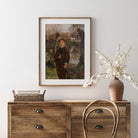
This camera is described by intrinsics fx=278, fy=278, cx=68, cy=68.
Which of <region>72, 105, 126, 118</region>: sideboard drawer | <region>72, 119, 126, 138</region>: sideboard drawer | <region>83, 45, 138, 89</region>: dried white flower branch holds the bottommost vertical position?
<region>72, 119, 126, 138</region>: sideboard drawer

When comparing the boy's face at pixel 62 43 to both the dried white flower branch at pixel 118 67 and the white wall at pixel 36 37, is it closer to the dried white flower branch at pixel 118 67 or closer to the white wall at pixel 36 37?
the white wall at pixel 36 37

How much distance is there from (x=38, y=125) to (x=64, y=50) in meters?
1.01

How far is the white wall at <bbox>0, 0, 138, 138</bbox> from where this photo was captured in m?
3.58

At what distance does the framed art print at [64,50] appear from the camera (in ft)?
11.7

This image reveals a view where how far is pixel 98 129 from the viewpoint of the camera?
3.22 meters

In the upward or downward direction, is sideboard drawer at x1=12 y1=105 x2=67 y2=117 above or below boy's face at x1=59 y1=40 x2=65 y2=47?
below

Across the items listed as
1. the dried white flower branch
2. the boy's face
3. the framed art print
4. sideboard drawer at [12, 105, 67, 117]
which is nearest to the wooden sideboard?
sideboard drawer at [12, 105, 67, 117]

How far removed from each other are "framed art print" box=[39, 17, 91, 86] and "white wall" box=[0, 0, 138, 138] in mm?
74

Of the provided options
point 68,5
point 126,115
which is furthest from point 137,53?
point 68,5

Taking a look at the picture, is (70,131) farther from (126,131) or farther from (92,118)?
(126,131)

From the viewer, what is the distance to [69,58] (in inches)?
141

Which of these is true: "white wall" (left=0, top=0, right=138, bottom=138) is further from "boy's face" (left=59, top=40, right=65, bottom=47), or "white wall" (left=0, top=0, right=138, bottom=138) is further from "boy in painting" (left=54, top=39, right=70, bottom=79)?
"boy's face" (left=59, top=40, right=65, bottom=47)

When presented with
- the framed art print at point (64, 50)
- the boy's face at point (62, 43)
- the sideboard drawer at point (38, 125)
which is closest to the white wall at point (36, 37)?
the framed art print at point (64, 50)

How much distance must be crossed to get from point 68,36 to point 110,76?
0.77m
